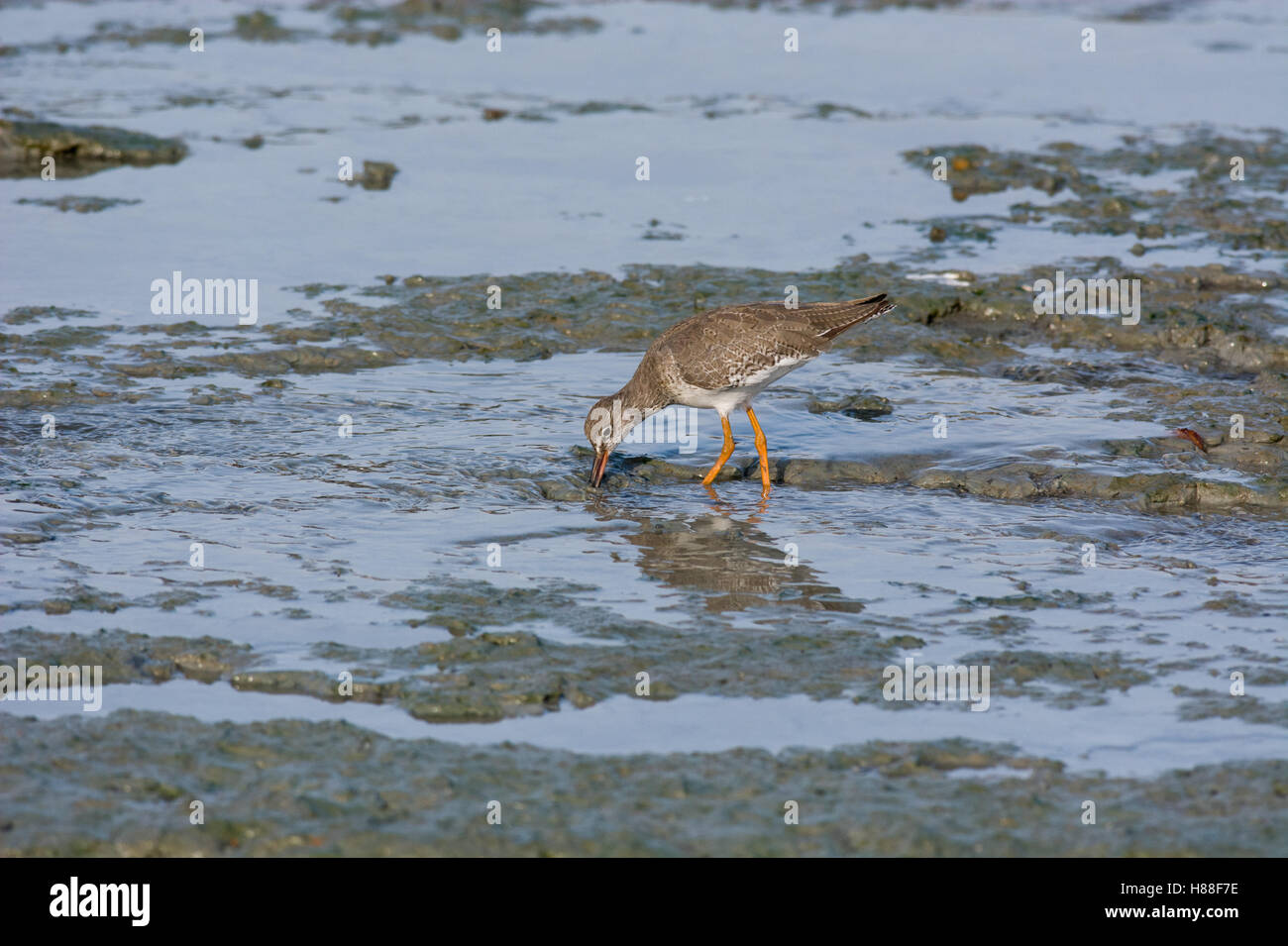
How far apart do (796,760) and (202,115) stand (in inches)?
570

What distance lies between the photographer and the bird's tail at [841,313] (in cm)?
963

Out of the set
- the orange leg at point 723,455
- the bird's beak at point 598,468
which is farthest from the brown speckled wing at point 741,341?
the bird's beak at point 598,468

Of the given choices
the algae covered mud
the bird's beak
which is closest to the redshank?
the bird's beak

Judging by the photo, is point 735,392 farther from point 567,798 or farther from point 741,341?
point 567,798

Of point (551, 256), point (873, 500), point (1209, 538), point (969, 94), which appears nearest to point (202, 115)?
point (551, 256)

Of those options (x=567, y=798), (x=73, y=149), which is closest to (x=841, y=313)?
(x=567, y=798)

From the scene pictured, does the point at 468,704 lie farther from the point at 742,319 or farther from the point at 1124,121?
the point at 1124,121

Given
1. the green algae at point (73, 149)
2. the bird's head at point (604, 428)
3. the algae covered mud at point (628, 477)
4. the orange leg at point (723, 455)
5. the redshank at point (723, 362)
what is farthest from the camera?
the green algae at point (73, 149)

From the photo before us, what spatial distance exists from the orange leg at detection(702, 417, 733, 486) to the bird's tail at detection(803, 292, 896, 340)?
84 cm

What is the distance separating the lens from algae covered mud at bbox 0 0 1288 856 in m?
5.68

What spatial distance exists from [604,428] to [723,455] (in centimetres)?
86

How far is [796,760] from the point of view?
19.1ft

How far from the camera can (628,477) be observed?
9.55 m

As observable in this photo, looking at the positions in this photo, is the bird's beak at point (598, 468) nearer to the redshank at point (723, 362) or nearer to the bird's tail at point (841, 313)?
the redshank at point (723, 362)
